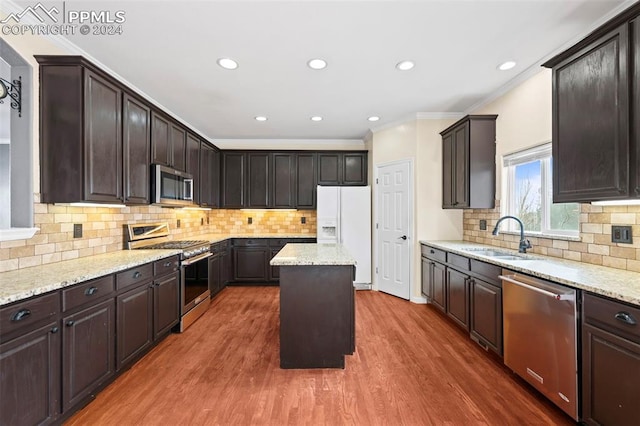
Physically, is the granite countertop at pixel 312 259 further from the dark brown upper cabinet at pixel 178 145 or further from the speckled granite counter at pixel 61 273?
the dark brown upper cabinet at pixel 178 145

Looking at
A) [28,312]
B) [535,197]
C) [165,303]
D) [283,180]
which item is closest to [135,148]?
[165,303]

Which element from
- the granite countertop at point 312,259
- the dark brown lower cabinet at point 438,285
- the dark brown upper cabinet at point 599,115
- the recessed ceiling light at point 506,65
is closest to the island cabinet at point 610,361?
the dark brown upper cabinet at point 599,115

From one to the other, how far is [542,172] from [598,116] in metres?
1.13

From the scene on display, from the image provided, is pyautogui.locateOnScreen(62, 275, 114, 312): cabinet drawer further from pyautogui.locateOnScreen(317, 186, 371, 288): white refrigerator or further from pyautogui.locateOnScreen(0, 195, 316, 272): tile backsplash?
pyautogui.locateOnScreen(317, 186, 371, 288): white refrigerator

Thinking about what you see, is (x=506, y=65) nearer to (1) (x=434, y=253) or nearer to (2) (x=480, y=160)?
(2) (x=480, y=160)

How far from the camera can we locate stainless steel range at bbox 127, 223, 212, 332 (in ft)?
10.0

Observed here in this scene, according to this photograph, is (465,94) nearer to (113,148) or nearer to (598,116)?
(598,116)

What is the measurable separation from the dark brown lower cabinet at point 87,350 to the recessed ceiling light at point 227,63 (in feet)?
7.16

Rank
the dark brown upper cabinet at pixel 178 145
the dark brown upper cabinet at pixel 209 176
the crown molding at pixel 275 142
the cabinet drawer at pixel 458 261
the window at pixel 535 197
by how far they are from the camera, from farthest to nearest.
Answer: the crown molding at pixel 275 142 < the dark brown upper cabinet at pixel 209 176 < the dark brown upper cabinet at pixel 178 145 < the cabinet drawer at pixel 458 261 < the window at pixel 535 197

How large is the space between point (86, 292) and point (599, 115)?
3489mm

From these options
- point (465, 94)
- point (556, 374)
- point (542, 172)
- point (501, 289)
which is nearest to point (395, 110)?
point (465, 94)

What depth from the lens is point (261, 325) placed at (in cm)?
323

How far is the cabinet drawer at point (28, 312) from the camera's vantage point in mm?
1347

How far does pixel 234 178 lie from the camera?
5117 millimetres
